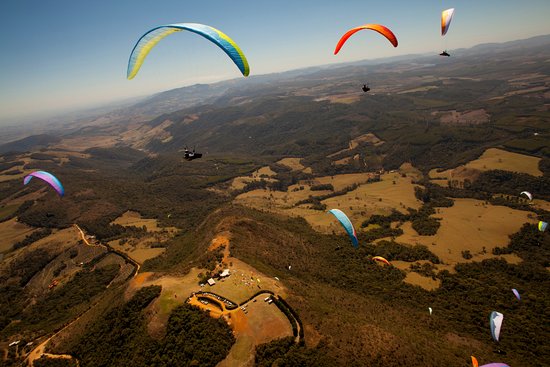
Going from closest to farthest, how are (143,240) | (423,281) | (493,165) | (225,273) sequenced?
(225,273)
(423,281)
(143,240)
(493,165)

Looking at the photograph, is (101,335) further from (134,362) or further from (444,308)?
(444,308)

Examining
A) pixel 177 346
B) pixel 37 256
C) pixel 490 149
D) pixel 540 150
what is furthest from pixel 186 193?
pixel 540 150

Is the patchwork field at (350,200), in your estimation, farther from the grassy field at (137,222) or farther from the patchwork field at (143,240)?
the patchwork field at (143,240)

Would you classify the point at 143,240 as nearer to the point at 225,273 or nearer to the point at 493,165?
the point at 225,273

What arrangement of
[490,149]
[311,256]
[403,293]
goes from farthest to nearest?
[490,149]
[311,256]
[403,293]

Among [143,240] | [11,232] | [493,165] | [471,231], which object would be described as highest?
[11,232]

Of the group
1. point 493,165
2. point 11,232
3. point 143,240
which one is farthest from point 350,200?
point 11,232

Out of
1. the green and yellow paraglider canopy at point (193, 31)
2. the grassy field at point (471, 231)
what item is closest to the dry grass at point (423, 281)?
the grassy field at point (471, 231)
